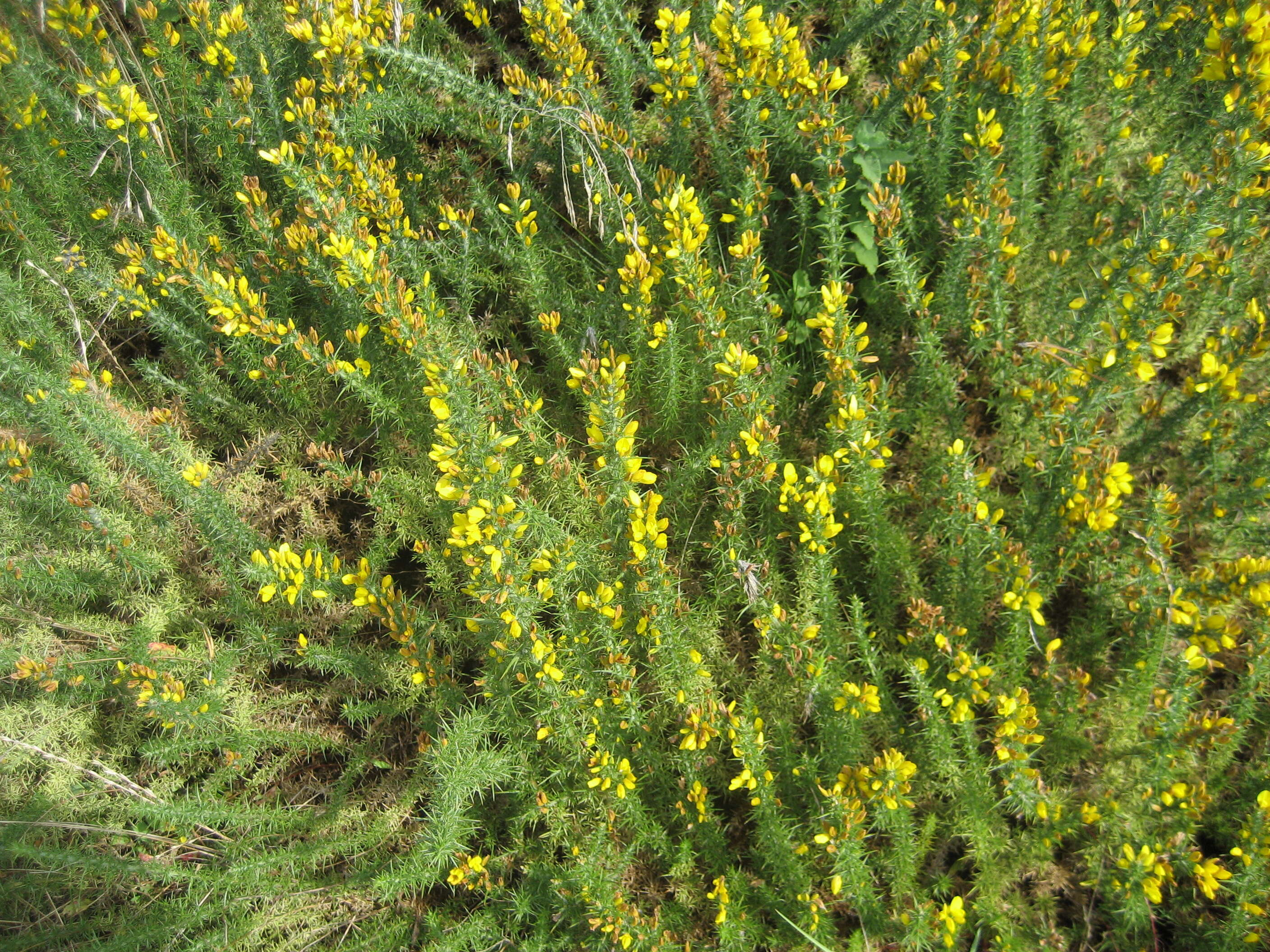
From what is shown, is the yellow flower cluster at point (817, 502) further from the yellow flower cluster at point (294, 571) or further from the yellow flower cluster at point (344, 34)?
the yellow flower cluster at point (344, 34)

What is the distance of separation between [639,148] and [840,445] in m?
1.51

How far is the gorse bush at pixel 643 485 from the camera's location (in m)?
2.48

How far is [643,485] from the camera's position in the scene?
121 inches

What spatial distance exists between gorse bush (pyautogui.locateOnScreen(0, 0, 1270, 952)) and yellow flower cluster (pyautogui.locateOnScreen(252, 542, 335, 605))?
59 mm

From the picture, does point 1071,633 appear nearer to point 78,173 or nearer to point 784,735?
point 784,735

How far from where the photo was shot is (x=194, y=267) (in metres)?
2.73

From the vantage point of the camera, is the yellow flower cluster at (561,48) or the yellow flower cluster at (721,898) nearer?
the yellow flower cluster at (721,898)

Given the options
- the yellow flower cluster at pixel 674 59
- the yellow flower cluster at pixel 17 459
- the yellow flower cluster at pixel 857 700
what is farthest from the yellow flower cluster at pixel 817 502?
the yellow flower cluster at pixel 17 459

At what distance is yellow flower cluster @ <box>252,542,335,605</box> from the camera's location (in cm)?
253

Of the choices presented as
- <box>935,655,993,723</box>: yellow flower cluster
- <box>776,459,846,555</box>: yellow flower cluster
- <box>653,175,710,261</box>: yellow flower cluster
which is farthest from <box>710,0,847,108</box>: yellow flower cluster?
<box>935,655,993,723</box>: yellow flower cluster

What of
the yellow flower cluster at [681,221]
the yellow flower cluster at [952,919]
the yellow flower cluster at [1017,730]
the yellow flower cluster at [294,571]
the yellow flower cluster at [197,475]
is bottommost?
the yellow flower cluster at [197,475]

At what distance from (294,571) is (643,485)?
128cm

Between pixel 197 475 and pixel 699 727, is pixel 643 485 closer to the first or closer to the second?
pixel 699 727

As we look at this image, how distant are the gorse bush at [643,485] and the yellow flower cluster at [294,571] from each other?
0.06 metres
